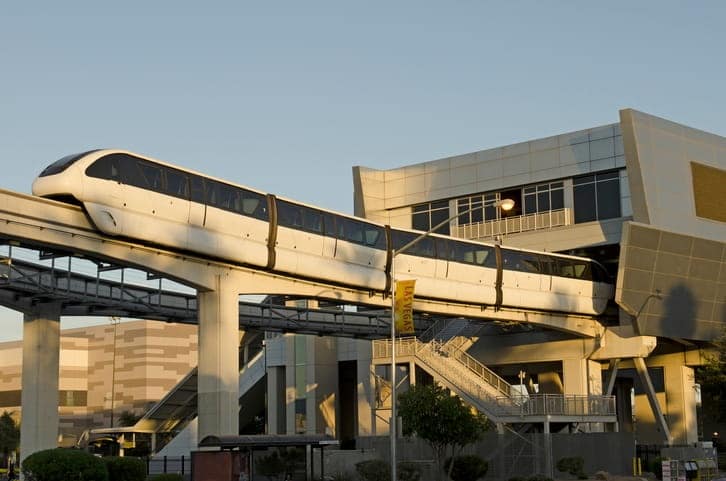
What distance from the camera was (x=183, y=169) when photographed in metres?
38.8

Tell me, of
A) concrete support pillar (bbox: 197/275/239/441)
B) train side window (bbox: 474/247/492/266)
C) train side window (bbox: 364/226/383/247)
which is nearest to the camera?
concrete support pillar (bbox: 197/275/239/441)

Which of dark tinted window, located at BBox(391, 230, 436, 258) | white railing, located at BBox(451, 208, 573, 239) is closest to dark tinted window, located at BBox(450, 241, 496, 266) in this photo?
dark tinted window, located at BBox(391, 230, 436, 258)

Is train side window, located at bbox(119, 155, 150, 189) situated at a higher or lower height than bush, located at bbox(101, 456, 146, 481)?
higher

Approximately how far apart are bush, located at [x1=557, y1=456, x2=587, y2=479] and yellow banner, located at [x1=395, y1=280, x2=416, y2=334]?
16259 mm

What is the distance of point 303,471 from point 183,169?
16.3 metres

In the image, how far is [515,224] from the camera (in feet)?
219

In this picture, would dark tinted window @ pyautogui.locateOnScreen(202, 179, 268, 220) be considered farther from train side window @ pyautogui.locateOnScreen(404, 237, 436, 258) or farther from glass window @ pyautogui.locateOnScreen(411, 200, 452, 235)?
glass window @ pyautogui.locateOnScreen(411, 200, 452, 235)

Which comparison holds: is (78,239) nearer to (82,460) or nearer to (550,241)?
(82,460)

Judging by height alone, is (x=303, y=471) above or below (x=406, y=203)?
below

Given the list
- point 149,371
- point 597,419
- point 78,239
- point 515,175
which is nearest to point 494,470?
point 597,419

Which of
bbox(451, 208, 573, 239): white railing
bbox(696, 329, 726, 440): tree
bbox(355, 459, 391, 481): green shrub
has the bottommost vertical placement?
bbox(355, 459, 391, 481): green shrub

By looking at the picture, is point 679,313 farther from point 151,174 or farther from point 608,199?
point 151,174

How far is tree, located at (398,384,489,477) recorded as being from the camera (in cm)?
4625

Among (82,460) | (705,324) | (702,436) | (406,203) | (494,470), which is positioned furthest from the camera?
(702,436)
